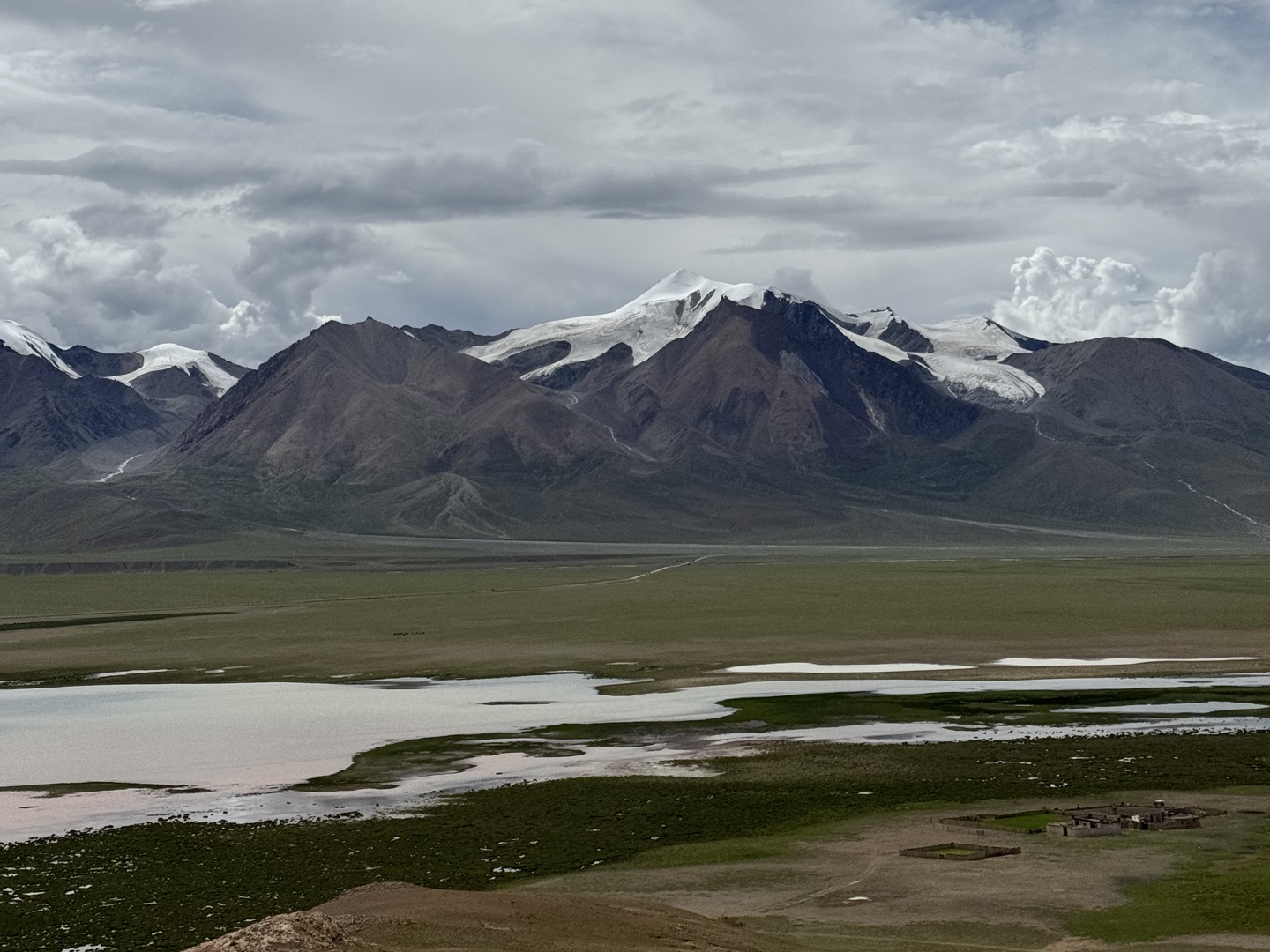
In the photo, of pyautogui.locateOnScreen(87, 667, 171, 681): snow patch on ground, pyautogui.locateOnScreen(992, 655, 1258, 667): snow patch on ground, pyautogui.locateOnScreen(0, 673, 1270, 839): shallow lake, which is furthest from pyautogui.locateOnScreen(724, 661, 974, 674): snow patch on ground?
pyautogui.locateOnScreen(87, 667, 171, 681): snow patch on ground

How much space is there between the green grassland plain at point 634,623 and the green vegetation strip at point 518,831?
30062mm

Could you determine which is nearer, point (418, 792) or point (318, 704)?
point (418, 792)

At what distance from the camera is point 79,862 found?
1604 inches

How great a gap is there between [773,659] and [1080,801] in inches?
1841

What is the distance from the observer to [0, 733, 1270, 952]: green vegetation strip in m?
35.8

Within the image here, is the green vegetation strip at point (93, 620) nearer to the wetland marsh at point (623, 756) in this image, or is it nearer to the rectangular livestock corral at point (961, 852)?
the wetland marsh at point (623, 756)

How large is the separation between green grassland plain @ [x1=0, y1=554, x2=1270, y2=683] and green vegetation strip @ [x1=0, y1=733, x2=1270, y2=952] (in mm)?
30062

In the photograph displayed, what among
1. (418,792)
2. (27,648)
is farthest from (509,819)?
(27,648)

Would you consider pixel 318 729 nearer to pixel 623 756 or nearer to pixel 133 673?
pixel 623 756

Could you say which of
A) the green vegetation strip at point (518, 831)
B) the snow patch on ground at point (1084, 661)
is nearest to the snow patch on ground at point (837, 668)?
the snow patch on ground at point (1084, 661)

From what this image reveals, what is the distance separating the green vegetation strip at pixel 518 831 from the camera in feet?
117

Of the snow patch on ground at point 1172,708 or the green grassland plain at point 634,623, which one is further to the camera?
the green grassland plain at point 634,623

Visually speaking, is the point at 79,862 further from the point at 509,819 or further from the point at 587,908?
the point at 587,908

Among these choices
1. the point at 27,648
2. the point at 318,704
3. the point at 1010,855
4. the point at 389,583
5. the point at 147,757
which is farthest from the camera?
the point at 389,583
